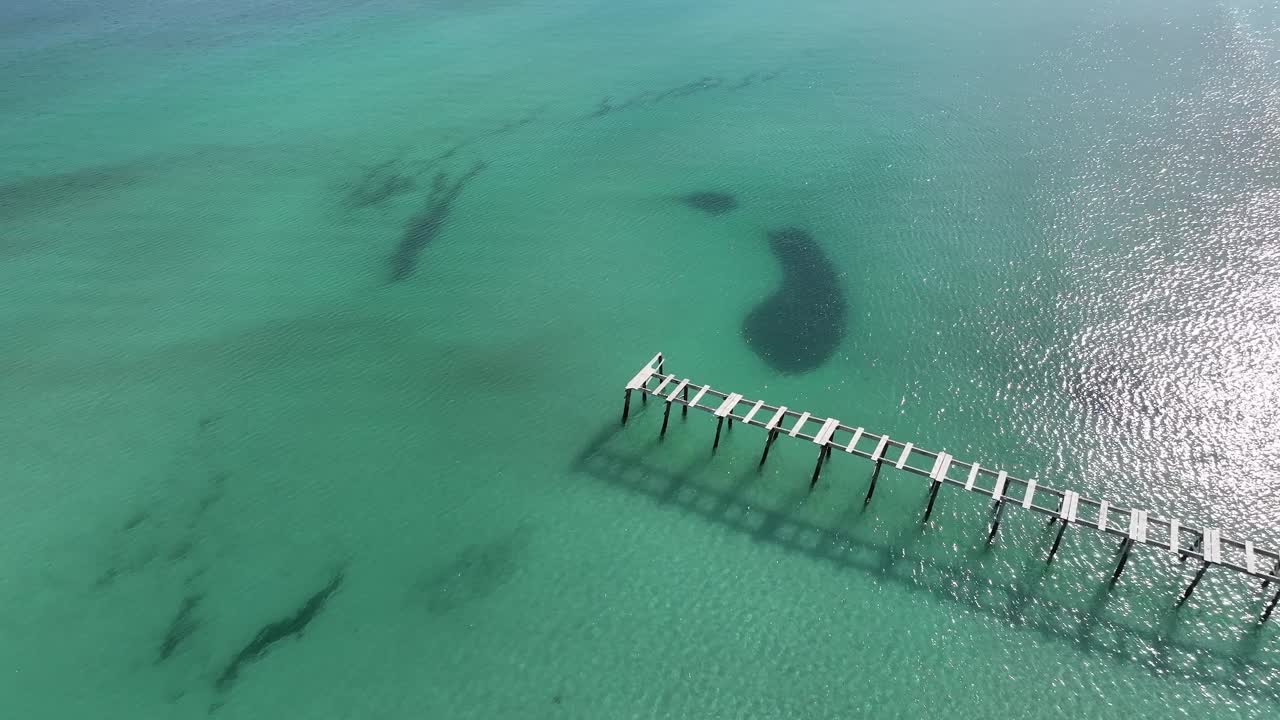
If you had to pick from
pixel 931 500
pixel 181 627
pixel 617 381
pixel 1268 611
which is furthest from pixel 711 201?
pixel 181 627

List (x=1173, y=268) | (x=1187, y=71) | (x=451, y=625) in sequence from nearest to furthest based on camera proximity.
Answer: (x=451, y=625)
(x=1173, y=268)
(x=1187, y=71)

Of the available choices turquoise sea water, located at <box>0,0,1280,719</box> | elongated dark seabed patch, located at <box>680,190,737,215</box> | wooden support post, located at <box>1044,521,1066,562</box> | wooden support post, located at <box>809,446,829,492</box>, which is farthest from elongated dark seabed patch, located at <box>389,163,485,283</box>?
wooden support post, located at <box>1044,521,1066,562</box>

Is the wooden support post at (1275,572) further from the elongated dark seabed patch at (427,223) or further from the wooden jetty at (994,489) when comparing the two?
the elongated dark seabed patch at (427,223)

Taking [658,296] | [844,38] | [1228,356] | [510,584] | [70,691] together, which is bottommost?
[70,691]

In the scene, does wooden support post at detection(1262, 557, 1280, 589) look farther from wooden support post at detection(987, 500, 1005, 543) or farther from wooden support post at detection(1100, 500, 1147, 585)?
wooden support post at detection(987, 500, 1005, 543)

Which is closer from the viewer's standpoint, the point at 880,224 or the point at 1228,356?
the point at 1228,356

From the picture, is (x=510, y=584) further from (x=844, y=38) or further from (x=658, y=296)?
(x=844, y=38)

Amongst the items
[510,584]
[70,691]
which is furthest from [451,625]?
[70,691]
